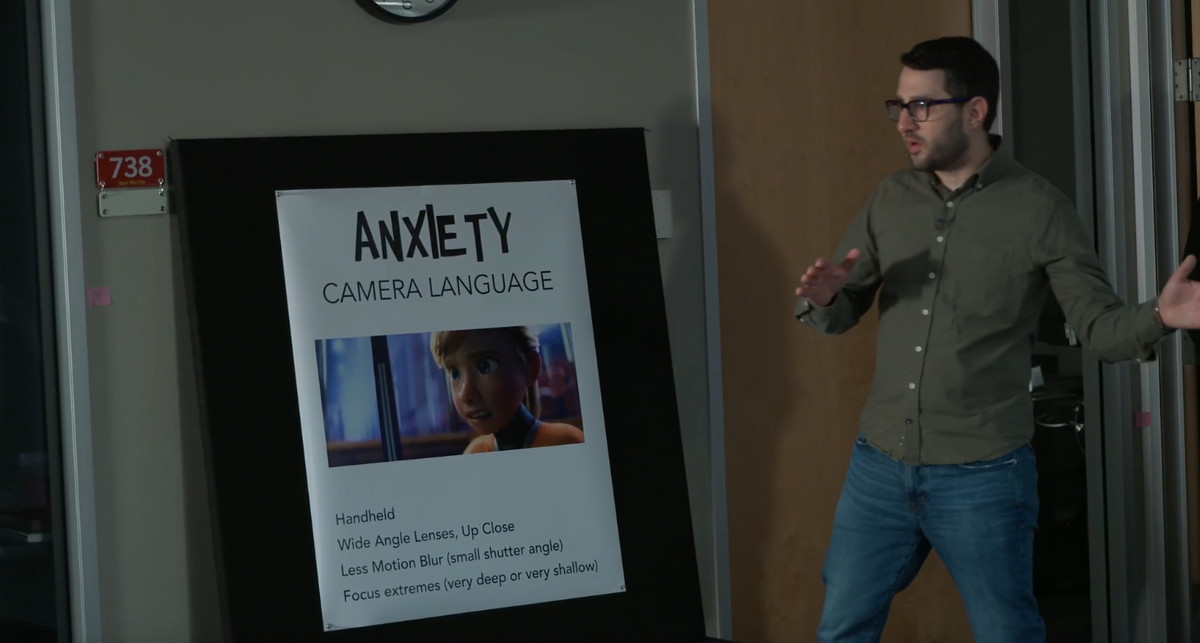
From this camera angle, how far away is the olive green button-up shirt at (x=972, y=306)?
2.49m

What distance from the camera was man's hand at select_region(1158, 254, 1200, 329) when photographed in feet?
7.23

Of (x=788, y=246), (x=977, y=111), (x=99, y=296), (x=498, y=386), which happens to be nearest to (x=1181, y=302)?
(x=977, y=111)

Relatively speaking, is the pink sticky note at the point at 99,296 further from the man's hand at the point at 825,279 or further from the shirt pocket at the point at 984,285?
the shirt pocket at the point at 984,285

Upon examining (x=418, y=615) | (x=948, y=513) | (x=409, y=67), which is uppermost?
(x=409, y=67)

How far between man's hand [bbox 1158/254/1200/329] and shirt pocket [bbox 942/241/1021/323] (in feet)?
1.07

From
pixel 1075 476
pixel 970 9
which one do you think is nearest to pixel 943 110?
pixel 970 9

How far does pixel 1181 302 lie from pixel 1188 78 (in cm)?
152

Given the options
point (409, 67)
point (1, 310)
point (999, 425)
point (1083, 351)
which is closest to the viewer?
point (999, 425)

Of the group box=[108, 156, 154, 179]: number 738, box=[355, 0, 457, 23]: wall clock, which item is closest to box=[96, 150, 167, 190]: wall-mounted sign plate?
box=[108, 156, 154, 179]: number 738

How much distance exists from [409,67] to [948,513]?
167 cm

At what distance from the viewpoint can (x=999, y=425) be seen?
2.50m

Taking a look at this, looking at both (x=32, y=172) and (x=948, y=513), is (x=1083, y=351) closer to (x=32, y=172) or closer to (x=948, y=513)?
(x=948, y=513)

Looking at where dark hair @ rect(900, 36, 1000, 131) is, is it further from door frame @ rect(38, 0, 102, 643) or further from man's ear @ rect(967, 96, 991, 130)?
door frame @ rect(38, 0, 102, 643)

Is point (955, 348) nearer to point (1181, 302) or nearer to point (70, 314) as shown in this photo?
point (1181, 302)
